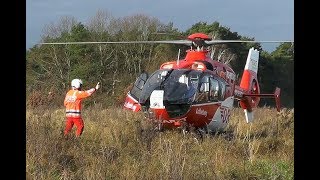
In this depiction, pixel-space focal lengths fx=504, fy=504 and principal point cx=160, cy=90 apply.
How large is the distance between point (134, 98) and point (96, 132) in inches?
97.0

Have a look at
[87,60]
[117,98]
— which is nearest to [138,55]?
[87,60]

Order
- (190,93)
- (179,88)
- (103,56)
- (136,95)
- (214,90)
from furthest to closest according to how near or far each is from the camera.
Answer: (103,56), (136,95), (214,90), (190,93), (179,88)

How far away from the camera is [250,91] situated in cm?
1511

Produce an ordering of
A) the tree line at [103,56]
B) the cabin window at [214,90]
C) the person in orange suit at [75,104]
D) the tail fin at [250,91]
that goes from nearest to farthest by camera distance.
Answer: the person in orange suit at [75,104] → the cabin window at [214,90] → the tail fin at [250,91] → the tree line at [103,56]

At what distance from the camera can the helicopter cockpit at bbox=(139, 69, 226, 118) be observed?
1013cm

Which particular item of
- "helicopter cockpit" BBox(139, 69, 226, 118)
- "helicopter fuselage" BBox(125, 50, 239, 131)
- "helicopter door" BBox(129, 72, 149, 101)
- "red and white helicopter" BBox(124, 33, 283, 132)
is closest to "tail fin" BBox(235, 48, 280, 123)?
"red and white helicopter" BBox(124, 33, 283, 132)

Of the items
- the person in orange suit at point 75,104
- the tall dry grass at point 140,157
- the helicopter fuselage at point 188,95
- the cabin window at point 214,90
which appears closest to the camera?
the tall dry grass at point 140,157

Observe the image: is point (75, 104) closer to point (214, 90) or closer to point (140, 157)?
point (214, 90)

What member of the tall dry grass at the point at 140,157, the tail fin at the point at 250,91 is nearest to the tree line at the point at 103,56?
the tail fin at the point at 250,91

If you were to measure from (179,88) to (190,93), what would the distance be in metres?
0.27

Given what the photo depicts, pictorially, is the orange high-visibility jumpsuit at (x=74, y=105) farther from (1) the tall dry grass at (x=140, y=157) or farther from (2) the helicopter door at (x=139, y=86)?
(2) the helicopter door at (x=139, y=86)

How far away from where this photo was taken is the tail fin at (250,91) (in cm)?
1402

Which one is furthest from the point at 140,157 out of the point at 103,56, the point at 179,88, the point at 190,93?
the point at 103,56
